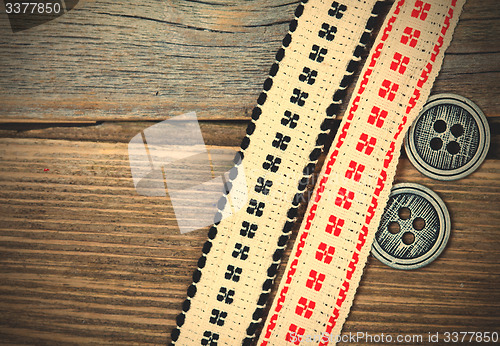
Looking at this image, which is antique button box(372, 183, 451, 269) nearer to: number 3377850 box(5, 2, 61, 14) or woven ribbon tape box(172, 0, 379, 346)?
woven ribbon tape box(172, 0, 379, 346)

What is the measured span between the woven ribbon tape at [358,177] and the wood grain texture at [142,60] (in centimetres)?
8

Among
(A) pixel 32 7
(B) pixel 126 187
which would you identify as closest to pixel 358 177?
(B) pixel 126 187

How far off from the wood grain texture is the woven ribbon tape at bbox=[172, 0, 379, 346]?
0.17 feet

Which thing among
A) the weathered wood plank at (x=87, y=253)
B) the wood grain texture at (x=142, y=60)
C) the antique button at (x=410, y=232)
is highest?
the wood grain texture at (x=142, y=60)

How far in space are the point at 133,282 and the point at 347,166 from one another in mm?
434

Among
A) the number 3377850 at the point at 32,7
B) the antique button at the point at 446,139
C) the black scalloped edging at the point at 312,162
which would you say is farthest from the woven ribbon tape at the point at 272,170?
the number 3377850 at the point at 32,7

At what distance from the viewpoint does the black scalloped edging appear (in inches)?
22.8

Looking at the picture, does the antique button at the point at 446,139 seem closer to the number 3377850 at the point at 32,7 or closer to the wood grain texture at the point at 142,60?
the wood grain texture at the point at 142,60

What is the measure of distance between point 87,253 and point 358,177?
1.65ft

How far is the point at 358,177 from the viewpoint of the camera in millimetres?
592

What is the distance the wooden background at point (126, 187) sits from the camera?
0.61 meters

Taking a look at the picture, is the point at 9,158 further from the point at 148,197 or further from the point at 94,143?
the point at 148,197

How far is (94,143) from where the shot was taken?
2.10 feet

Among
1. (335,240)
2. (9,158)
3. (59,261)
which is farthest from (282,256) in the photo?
(9,158)
